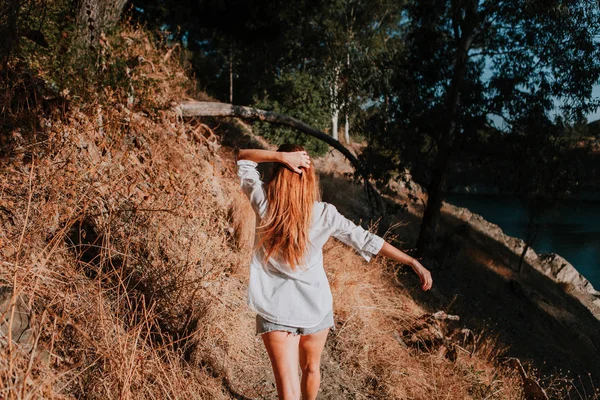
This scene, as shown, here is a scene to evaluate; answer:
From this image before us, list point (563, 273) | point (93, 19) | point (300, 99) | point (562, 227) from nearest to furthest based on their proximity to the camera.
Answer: point (93, 19), point (300, 99), point (563, 273), point (562, 227)

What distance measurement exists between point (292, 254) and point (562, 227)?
37.9 metres

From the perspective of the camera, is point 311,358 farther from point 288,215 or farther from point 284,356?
point 288,215

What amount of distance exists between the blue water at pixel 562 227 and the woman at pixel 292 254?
22934 millimetres

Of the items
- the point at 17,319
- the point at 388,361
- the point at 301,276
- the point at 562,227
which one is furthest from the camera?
the point at 562,227

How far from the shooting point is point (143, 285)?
320cm

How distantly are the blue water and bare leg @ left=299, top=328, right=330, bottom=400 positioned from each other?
74.8ft

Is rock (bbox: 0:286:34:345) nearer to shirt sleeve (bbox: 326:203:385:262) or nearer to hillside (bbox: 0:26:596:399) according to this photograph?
hillside (bbox: 0:26:596:399)

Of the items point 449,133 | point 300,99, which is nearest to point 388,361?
point 449,133

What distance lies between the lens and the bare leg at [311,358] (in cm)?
218

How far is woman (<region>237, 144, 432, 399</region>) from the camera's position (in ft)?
6.56

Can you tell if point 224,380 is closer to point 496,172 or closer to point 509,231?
point 496,172

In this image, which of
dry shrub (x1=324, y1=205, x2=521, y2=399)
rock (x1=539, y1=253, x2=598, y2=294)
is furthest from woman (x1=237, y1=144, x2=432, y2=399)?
rock (x1=539, y1=253, x2=598, y2=294)

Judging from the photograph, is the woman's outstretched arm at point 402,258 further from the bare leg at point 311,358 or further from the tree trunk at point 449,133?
the tree trunk at point 449,133

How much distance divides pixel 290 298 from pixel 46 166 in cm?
260
